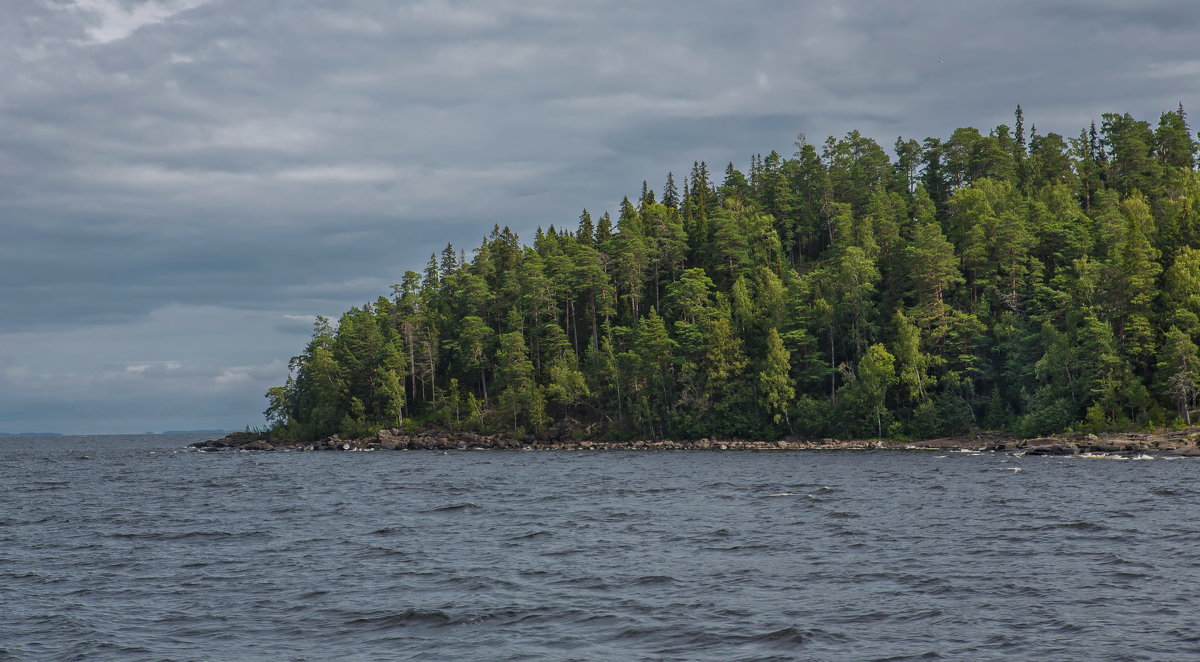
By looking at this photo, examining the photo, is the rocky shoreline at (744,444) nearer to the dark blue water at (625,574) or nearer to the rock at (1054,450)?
the rock at (1054,450)

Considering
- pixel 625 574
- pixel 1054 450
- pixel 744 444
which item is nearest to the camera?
pixel 625 574

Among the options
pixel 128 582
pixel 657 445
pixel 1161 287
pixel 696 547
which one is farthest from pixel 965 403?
pixel 128 582

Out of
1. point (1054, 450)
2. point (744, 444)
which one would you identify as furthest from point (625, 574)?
point (744, 444)

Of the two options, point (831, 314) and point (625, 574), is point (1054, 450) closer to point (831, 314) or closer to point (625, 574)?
point (831, 314)

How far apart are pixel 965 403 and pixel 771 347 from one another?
925 inches

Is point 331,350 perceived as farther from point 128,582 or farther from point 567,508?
point 128,582

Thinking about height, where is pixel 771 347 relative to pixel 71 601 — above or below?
above

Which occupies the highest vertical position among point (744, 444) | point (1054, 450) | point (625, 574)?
point (625, 574)

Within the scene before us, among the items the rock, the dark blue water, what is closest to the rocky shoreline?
the rock

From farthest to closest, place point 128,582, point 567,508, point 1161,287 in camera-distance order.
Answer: point 1161,287 < point 567,508 < point 128,582

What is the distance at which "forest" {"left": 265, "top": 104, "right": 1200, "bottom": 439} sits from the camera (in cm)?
8938

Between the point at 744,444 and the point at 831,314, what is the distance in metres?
20.3

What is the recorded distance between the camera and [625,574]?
2558 cm

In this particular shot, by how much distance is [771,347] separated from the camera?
359ft
